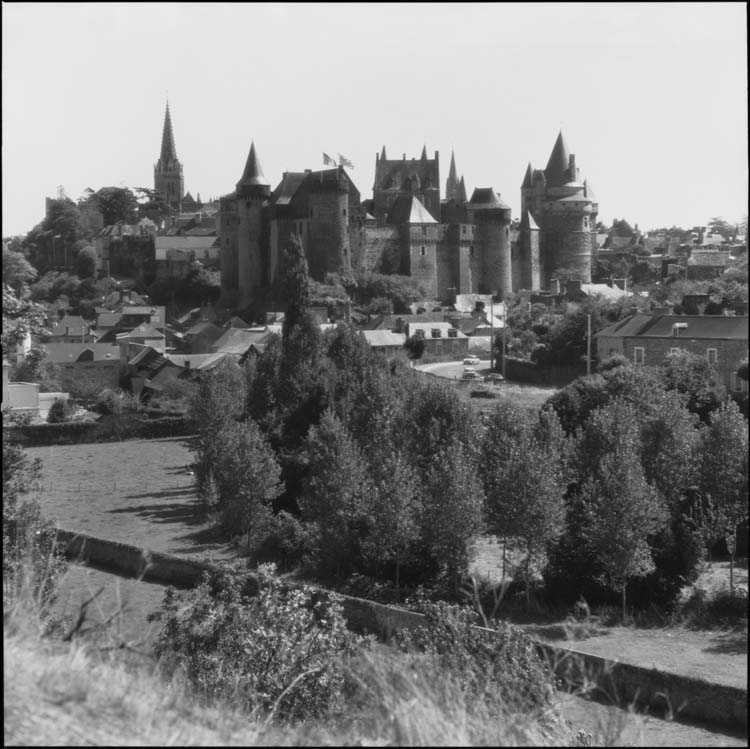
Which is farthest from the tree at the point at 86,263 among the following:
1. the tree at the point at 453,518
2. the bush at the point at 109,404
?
the tree at the point at 453,518

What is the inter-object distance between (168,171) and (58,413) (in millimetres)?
79917

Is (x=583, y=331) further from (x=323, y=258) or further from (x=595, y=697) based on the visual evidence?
(x=595, y=697)

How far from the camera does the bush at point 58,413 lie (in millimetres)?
41719

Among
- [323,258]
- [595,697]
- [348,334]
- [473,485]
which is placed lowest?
[595,697]

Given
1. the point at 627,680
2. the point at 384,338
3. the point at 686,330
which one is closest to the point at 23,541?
the point at 627,680

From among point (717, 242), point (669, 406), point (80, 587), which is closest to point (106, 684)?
point (80, 587)

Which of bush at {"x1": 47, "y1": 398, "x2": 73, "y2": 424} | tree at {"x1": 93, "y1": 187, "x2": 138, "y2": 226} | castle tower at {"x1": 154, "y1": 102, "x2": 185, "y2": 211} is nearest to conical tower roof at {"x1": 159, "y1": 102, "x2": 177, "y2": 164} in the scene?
castle tower at {"x1": 154, "y1": 102, "x2": 185, "y2": 211}

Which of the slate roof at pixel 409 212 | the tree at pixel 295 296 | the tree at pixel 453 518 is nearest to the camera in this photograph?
the tree at pixel 453 518

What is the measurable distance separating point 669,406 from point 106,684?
18.9 metres

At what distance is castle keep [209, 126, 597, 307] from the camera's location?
64062 mm

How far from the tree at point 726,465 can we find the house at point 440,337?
30183 mm

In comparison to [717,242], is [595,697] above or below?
below

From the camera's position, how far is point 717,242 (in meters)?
96.8

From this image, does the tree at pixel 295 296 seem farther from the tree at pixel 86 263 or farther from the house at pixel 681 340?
the tree at pixel 86 263
